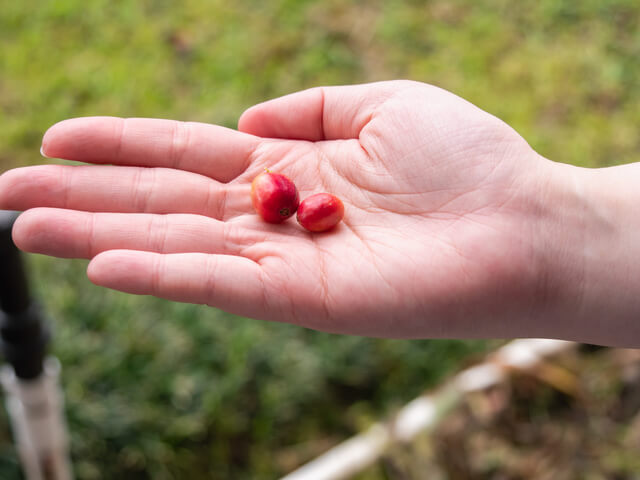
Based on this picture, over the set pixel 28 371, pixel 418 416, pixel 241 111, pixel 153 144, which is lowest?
pixel 418 416

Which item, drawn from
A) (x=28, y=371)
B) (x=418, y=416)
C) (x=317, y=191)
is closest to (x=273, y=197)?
(x=317, y=191)

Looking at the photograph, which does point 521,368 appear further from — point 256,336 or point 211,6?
point 211,6

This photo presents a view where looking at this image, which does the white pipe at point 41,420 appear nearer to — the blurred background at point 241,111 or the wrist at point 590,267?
the blurred background at point 241,111

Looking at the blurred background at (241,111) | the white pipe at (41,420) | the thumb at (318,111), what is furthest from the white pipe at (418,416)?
the thumb at (318,111)

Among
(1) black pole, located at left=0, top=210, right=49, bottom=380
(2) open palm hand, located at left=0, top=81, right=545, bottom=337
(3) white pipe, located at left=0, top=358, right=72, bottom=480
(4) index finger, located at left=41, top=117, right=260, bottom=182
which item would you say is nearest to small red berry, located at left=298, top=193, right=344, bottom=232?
(2) open palm hand, located at left=0, top=81, right=545, bottom=337

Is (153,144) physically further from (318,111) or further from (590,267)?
(590,267)

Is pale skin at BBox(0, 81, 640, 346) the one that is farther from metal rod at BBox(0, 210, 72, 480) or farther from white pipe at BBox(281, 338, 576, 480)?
white pipe at BBox(281, 338, 576, 480)
